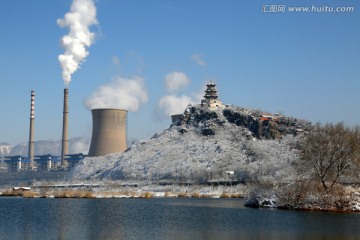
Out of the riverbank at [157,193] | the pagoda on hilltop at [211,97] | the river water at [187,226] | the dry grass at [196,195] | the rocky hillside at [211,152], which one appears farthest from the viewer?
the pagoda on hilltop at [211,97]

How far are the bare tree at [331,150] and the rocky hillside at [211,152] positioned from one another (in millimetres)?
43462

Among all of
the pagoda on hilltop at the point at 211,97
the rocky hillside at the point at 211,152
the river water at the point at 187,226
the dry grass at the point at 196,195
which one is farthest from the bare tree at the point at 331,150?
the pagoda on hilltop at the point at 211,97

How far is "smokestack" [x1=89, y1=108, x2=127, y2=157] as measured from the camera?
368ft

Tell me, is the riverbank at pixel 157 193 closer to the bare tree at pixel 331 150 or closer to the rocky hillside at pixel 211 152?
the rocky hillside at pixel 211 152

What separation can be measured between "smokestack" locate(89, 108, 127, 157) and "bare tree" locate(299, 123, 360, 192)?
6857cm

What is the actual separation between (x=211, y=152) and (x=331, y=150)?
71794 millimetres

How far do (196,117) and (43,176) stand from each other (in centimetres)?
6112

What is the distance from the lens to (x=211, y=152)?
389 ft

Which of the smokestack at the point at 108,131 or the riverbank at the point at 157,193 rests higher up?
the smokestack at the point at 108,131

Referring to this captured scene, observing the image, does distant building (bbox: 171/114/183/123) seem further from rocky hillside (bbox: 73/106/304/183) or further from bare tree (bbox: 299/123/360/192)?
bare tree (bbox: 299/123/360/192)

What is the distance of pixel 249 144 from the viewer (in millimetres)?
119250

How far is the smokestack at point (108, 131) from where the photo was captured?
112 metres

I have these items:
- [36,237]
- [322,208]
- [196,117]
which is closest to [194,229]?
[36,237]

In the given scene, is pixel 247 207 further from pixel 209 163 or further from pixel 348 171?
pixel 209 163
